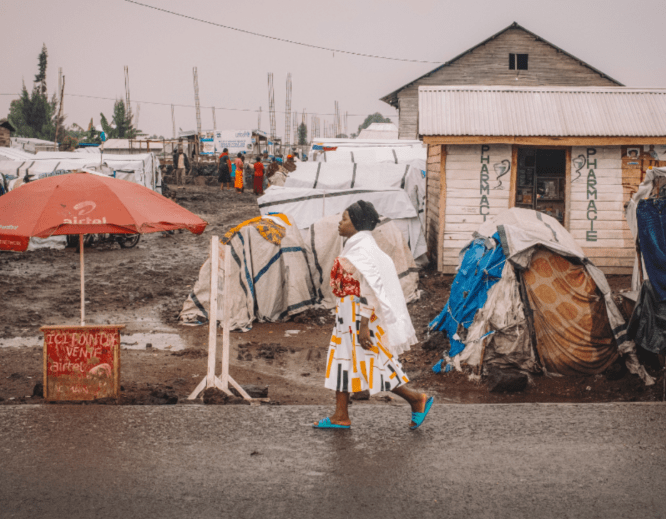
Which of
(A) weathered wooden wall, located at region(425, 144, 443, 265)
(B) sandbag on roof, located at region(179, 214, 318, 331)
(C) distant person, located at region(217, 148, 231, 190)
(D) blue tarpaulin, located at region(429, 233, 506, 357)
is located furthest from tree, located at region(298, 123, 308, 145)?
(D) blue tarpaulin, located at region(429, 233, 506, 357)

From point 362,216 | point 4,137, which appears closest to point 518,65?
point 362,216

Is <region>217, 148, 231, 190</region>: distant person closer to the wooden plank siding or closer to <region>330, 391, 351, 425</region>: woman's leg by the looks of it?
the wooden plank siding

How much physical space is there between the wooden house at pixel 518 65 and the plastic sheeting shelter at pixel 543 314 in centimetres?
2245

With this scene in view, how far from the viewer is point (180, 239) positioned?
17.8 meters

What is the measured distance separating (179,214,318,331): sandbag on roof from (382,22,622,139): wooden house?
20.4 meters

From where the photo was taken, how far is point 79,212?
15.7 ft

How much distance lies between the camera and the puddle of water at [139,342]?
Result: 794 cm

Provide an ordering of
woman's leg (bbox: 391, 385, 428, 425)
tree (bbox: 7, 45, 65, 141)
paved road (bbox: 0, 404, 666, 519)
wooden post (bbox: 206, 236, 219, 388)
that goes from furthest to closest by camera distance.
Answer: tree (bbox: 7, 45, 65, 141), wooden post (bbox: 206, 236, 219, 388), woman's leg (bbox: 391, 385, 428, 425), paved road (bbox: 0, 404, 666, 519)

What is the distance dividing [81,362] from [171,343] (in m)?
2.91

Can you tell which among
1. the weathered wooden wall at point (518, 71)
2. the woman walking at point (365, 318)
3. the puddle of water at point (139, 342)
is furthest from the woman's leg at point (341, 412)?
the weathered wooden wall at point (518, 71)

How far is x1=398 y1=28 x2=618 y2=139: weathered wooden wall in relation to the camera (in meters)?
28.4

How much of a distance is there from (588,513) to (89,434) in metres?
3.33

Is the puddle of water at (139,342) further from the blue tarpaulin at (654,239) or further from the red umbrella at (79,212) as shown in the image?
the blue tarpaulin at (654,239)

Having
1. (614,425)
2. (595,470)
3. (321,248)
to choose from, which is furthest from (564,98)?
(595,470)
